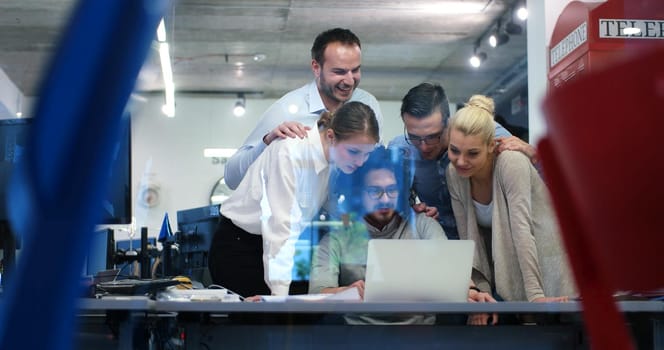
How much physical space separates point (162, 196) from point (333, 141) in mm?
4002

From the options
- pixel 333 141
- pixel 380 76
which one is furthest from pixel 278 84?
pixel 333 141

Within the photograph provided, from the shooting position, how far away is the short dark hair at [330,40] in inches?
172

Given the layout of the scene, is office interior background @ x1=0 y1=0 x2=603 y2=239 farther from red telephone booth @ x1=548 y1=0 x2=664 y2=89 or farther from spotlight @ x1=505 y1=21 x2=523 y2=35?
red telephone booth @ x1=548 y1=0 x2=664 y2=89

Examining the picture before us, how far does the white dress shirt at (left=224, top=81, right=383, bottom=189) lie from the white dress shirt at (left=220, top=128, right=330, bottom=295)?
0.43 feet

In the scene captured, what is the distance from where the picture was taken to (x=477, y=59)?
24.7 feet

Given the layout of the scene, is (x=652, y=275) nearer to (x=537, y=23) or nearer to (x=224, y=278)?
(x=224, y=278)

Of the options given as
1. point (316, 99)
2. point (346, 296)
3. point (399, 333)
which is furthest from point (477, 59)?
point (346, 296)

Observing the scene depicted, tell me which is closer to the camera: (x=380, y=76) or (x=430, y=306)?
(x=430, y=306)

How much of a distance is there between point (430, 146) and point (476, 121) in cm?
29

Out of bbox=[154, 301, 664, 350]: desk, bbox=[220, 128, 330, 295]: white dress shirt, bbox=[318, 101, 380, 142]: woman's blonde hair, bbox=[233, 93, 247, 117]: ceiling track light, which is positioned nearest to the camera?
bbox=[154, 301, 664, 350]: desk

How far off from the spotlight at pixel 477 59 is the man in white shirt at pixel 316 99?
9.80 feet

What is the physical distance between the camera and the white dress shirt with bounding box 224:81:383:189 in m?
4.04

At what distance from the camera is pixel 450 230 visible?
3631 mm

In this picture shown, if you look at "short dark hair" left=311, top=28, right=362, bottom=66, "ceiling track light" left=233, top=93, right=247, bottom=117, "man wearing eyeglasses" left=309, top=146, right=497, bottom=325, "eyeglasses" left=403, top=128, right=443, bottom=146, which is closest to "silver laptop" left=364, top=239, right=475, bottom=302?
"man wearing eyeglasses" left=309, top=146, right=497, bottom=325
